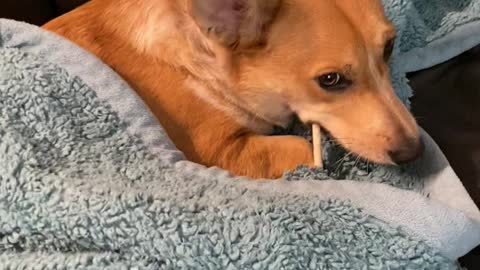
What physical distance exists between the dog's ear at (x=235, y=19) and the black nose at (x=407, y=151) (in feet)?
1.20

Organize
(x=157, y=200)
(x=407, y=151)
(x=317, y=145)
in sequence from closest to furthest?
(x=157, y=200) < (x=407, y=151) < (x=317, y=145)

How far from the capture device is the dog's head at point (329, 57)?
1383mm

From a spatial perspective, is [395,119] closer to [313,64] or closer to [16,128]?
[313,64]

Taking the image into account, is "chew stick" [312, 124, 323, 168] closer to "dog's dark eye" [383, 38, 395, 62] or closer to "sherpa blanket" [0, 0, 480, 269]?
"sherpa blanket" [0, 0, 480, 269]

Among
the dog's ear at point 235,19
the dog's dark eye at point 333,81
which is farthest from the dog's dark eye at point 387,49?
the dog's ear at point 235,19

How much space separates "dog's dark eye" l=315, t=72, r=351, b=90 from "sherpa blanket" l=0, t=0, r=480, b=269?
147mm

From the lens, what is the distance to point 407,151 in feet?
4.49

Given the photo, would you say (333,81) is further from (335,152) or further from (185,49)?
(185,49)

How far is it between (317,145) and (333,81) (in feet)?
0.51

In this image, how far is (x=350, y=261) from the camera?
3.65ft

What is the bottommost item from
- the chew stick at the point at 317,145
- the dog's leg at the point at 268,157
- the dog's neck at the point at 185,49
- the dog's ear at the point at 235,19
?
the dog's leg at the point at 268,157

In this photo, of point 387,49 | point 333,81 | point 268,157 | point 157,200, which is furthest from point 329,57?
point 157,200

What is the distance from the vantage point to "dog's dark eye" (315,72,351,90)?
1396 mm

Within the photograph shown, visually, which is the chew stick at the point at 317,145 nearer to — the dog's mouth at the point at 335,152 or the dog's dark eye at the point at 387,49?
the dog's mouth at the point at 335,152
